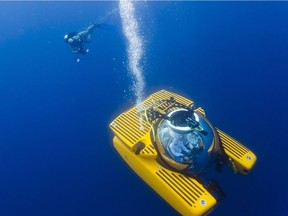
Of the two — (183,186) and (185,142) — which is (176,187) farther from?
(185,142)

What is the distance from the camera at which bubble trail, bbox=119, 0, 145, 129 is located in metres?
7.73

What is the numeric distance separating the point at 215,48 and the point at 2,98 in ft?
21.3

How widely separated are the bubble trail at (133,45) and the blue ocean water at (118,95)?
21 cm

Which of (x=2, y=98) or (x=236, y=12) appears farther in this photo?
(x=236, y=12)

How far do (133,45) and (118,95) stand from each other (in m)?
2.73

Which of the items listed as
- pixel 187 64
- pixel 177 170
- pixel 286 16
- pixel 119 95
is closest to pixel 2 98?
pixel 119 95

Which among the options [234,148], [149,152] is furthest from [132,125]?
[234,148]

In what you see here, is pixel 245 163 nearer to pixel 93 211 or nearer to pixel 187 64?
pixel 93 211

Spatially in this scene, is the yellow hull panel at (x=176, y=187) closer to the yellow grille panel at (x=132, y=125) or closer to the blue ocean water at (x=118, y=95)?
the yellow grille panel at (x=132, y=125)

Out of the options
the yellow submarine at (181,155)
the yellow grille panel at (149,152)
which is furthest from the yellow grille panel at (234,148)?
the yellow grille panel at (149,152)

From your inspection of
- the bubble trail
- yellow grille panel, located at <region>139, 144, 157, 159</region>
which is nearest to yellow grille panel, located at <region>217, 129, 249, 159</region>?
yellow grille panel, located at <region>139, 144, 157, 159</region>

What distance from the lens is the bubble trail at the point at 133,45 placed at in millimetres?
7727

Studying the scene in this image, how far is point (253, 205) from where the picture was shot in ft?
17.0

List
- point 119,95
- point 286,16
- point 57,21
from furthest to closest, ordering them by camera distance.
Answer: point 57,21 → point 286,16 → point 119,95
